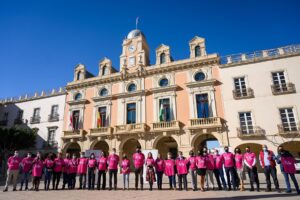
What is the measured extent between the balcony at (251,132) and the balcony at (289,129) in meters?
1.29

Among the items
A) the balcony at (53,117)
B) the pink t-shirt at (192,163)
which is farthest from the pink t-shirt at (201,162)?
the balcony at (53,117)

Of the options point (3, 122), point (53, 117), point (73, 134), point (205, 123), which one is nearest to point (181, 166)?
point (205, 123)

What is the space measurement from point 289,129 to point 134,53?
1773cm

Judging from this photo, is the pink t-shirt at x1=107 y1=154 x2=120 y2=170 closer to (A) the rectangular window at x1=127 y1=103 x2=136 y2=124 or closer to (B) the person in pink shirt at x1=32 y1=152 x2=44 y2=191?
(B) the person in pink shirt at x1=32 y1=152 x2=44 y2=191

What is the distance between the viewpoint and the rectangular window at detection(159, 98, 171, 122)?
21.4 metres

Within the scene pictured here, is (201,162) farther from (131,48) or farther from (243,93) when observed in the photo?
(131,48)

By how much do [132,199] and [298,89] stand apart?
17.6 meters

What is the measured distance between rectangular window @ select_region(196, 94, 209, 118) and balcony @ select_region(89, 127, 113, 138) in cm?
944

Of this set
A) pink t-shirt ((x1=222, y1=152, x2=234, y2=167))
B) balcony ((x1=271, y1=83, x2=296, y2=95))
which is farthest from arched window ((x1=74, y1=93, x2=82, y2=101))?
pink t-shirt ((x1=222, y1=152, x2=234, y2=167))

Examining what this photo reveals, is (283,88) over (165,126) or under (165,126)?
over

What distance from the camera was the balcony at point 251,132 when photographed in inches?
707

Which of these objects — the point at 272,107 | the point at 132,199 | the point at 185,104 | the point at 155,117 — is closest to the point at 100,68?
the point at 155,117

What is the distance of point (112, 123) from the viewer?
23859 millimetres

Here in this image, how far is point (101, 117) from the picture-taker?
2469 centimetres
